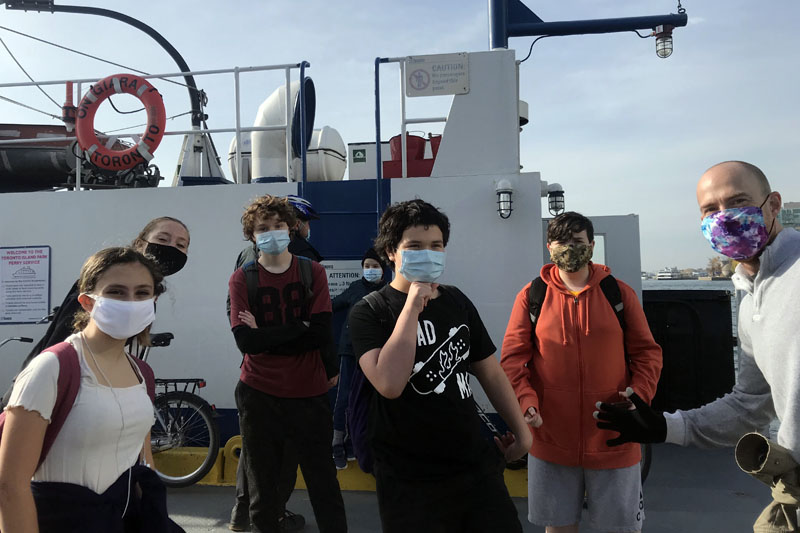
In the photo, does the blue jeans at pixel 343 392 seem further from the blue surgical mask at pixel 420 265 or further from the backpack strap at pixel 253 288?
the blue surgical mask at pixel 420 265

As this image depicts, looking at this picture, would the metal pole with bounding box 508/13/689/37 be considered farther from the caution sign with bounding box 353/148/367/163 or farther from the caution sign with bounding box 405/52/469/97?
the caution sign with bounding box 353/148/367/163

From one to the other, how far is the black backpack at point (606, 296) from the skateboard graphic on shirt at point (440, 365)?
809mm

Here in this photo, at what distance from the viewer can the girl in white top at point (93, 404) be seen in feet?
4.66

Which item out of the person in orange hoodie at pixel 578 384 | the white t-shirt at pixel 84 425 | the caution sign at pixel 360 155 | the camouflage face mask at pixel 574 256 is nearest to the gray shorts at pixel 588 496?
the person in orange hoodie at pixel 578 384

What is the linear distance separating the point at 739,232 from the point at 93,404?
2.02 m

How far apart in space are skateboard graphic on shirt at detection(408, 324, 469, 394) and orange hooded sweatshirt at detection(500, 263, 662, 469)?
718 millimetres

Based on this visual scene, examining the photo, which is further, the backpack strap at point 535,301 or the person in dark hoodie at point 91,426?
the backpack strap at point 535,301

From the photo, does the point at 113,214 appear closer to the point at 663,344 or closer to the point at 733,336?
the point at 663,344

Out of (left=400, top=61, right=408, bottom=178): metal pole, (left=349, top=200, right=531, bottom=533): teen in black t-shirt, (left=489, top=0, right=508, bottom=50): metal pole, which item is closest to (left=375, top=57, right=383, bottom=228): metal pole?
(left=400, top=61, right=408, bottom=178): metal pole

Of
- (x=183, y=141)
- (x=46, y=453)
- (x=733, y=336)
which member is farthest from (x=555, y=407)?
(x=183, y=141)

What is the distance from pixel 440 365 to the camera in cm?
193

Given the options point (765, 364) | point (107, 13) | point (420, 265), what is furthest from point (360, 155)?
point (107, 13)

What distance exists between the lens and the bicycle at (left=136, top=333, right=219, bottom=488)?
4441 millimetres

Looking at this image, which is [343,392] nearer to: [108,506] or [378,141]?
[378,141]
